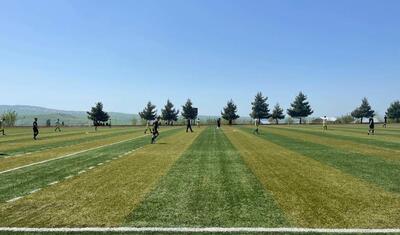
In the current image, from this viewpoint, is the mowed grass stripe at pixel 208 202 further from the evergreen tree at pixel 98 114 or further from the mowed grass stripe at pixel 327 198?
the evergreen tree at pixel 98 114

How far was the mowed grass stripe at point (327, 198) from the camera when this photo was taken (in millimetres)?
8367

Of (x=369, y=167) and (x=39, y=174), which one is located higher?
(x=369, y=167)

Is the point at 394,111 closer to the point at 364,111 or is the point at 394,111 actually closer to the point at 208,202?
the point at 364,111

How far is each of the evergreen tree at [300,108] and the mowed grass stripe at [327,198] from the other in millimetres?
115287

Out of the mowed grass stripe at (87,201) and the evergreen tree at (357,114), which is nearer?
the mowed grass stripe at (87,201)

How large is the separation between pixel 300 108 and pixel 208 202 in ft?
403

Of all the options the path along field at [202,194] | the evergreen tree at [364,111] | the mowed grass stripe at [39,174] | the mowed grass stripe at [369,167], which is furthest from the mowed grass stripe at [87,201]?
the evergreen tree at [364,111]

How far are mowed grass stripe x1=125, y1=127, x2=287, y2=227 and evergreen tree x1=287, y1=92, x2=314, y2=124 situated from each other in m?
117

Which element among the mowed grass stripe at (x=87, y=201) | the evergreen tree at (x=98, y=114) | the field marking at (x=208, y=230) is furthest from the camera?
the evergreen tree at (x=98, y=114)

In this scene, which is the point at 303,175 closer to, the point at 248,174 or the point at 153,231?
the point at 248,174

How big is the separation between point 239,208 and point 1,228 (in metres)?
4.55

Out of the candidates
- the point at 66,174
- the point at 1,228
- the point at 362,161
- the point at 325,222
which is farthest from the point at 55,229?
the point at 362,161

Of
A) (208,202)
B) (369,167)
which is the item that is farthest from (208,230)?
(369,167)

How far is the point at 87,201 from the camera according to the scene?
10.4 meters
